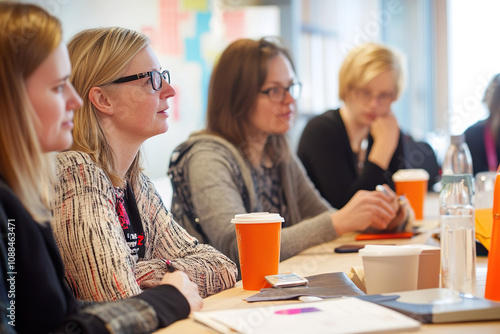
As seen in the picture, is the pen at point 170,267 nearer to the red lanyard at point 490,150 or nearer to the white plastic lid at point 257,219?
the white plastic lid at point 257,219

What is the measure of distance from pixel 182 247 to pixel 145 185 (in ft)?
0.61

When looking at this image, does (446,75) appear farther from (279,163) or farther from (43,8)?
(43,8)

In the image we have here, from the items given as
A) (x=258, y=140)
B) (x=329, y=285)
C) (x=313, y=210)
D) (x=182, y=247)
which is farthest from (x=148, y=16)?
(x=329, y=285)

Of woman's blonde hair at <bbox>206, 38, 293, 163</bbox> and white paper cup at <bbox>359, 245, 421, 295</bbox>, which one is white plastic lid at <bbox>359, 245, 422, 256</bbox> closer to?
white paper cup at <bbox>359, 245, 421, 295</bbox>

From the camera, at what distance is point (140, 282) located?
1329 millimetres

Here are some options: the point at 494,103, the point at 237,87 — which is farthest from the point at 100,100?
the point at 494,103

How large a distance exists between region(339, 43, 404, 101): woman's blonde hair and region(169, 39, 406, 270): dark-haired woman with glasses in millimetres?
708

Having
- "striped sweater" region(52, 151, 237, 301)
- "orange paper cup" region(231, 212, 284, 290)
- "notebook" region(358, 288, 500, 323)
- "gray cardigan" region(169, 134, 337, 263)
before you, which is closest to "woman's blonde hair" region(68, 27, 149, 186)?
"striped sweater" region(52, 151, 237, 301)

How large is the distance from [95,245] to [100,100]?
41 cm

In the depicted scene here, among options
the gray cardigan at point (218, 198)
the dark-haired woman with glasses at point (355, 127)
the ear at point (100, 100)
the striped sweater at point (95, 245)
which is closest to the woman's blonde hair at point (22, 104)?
the striped sweater at point (95, 245)

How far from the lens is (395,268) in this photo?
4.06 feet

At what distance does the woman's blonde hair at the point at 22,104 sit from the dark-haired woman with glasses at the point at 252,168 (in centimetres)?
96

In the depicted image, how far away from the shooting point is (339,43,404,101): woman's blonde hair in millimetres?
3029

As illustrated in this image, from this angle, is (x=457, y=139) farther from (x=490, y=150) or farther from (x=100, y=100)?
(x=100, y=100)
